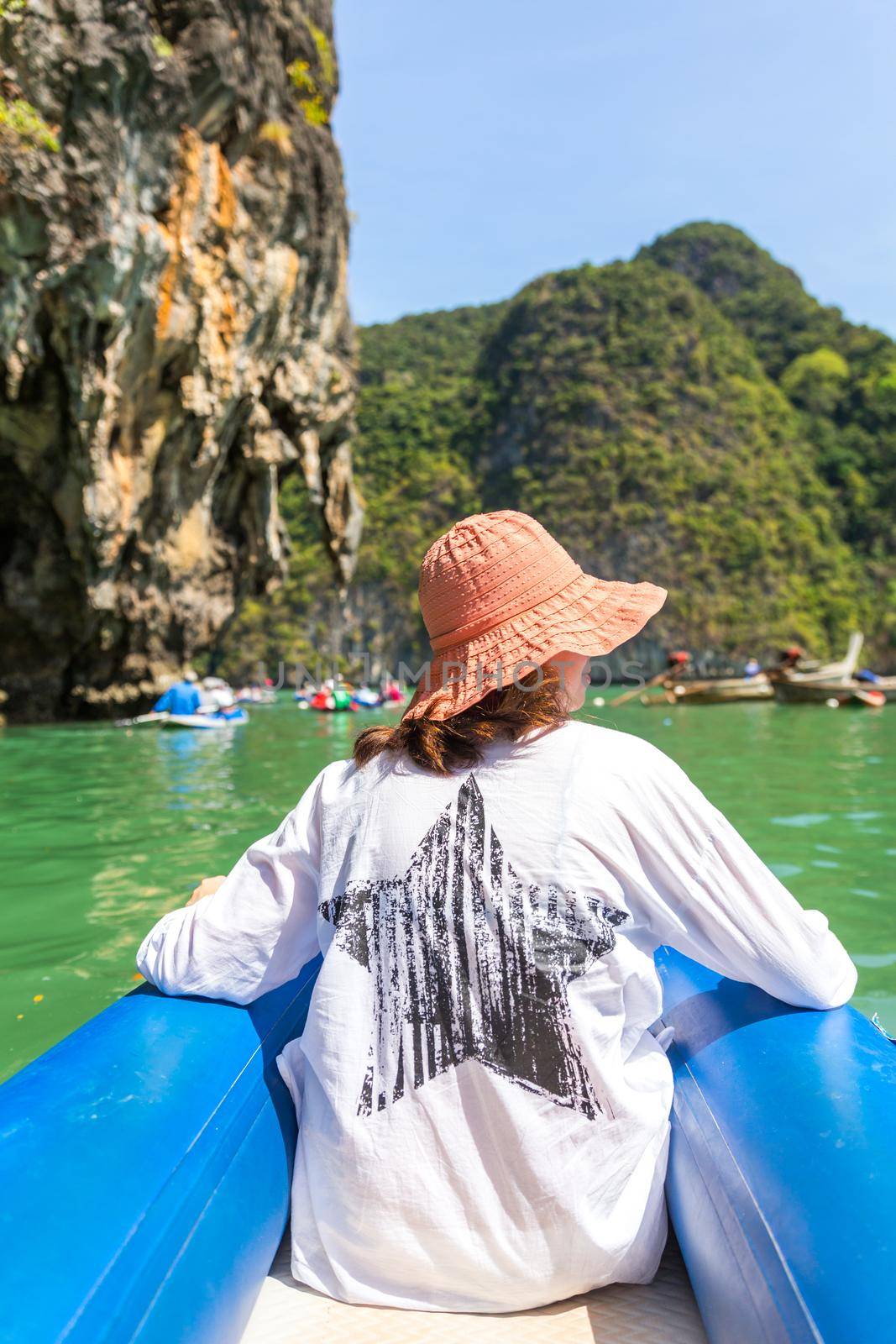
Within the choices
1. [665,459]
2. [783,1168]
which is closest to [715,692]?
[783,1168]

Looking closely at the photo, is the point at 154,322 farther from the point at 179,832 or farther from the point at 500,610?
the point at 500,610

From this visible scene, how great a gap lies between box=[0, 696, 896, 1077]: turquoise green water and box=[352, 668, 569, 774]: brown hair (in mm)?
323

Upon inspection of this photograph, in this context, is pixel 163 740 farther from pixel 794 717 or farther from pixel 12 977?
pixel 794 717

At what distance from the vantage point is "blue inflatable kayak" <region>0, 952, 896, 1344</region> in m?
0.96

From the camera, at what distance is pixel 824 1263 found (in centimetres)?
97

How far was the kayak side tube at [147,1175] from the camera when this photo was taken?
0.96 meters

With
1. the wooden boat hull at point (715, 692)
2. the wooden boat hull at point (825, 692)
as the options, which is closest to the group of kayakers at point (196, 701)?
the wooden boat hull at point (715, 692)

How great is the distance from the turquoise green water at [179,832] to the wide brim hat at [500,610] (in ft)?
0.98

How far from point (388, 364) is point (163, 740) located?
75665 mm

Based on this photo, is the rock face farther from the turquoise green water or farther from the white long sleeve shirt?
the white long sleeve shirt

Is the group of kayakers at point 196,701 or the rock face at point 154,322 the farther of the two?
the group of kayakers at point 196,701

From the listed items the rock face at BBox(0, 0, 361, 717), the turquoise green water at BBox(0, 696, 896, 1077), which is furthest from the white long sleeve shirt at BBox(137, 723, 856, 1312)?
the rock face at BBox(0, 0, 361, 717)

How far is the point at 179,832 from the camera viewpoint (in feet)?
19.9

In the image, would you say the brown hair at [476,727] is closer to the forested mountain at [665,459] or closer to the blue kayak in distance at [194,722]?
the blue kayak in distance at [194,722]
